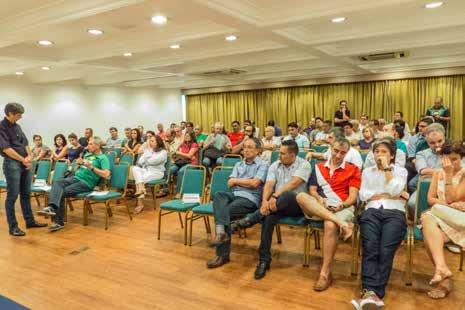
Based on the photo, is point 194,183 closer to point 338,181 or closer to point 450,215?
point 338,181

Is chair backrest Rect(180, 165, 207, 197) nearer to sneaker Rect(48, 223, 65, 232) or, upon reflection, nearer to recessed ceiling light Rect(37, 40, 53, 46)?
sneaker Rect(48, 223, 65, 232)

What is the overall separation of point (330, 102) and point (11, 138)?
8723 millimetres

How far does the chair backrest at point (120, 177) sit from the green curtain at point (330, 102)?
7.62 m

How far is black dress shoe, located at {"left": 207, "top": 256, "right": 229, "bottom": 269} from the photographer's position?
10.9 ft

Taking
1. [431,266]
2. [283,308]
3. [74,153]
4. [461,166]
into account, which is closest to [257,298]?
[283,308]

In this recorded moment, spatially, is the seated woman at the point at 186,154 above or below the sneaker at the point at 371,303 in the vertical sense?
above

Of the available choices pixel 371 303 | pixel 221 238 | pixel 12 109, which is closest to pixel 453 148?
pixel 371 303

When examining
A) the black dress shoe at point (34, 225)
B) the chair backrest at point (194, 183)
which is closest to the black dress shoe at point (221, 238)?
the chair backrest at point (194, 183)

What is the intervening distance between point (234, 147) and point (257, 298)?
4.33m

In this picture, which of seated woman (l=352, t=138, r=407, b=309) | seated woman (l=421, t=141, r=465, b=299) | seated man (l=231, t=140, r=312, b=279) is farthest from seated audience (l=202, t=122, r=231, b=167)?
seated woman (l=421, t=141, r=465, b=299)

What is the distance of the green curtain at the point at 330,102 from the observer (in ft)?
31.3

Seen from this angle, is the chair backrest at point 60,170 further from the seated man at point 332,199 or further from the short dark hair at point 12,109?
the seated man at point 332,199

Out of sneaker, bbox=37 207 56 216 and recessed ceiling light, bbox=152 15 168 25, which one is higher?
recessed ceiling light, bbox=152 15 168 25

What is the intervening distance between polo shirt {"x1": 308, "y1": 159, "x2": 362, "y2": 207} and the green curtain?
7769mm
